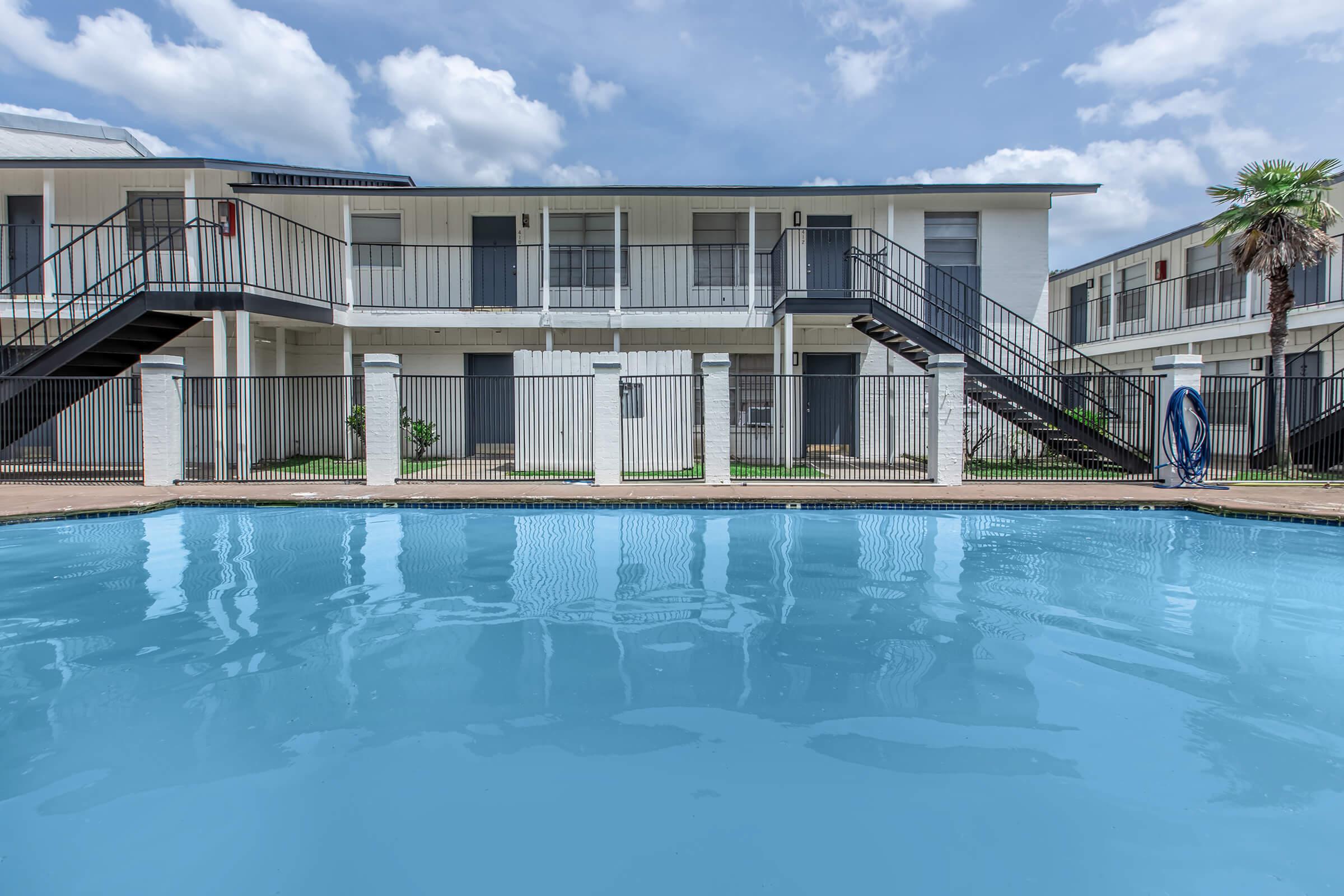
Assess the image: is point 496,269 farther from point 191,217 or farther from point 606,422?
point 606,422

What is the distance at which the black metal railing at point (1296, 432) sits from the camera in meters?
12.6

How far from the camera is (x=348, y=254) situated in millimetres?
14445

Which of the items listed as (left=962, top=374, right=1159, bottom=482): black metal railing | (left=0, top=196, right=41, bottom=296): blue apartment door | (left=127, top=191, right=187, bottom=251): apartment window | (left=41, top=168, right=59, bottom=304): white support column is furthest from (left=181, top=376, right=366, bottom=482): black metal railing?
(left=962, top=374, right=1159, bottom=482): black metal railing

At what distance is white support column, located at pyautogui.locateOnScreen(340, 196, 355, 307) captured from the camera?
1446cm

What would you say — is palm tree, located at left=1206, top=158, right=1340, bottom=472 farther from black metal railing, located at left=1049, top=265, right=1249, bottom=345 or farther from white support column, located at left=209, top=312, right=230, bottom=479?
white support column, located at left=209, top=312, right=230, bottom=479

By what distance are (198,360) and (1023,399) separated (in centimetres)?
1633

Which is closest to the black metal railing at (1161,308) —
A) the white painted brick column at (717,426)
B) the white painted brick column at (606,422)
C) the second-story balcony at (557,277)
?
the second-story balcony at (557,277)

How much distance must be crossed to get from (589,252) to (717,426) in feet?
20.1

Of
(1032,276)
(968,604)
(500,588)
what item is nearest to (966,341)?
(1032,276)

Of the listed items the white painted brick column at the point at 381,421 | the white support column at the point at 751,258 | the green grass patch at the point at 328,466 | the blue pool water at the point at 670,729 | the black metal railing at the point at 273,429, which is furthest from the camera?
the white support column at the point at 751,258

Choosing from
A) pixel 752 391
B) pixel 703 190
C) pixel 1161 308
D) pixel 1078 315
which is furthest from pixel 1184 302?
pixel 703 190

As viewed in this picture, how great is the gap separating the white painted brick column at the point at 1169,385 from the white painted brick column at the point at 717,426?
7.00m

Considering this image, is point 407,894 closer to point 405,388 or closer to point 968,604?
point 968,604

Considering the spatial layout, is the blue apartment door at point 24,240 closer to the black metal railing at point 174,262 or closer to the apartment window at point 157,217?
the black metal railing at point 174,262
